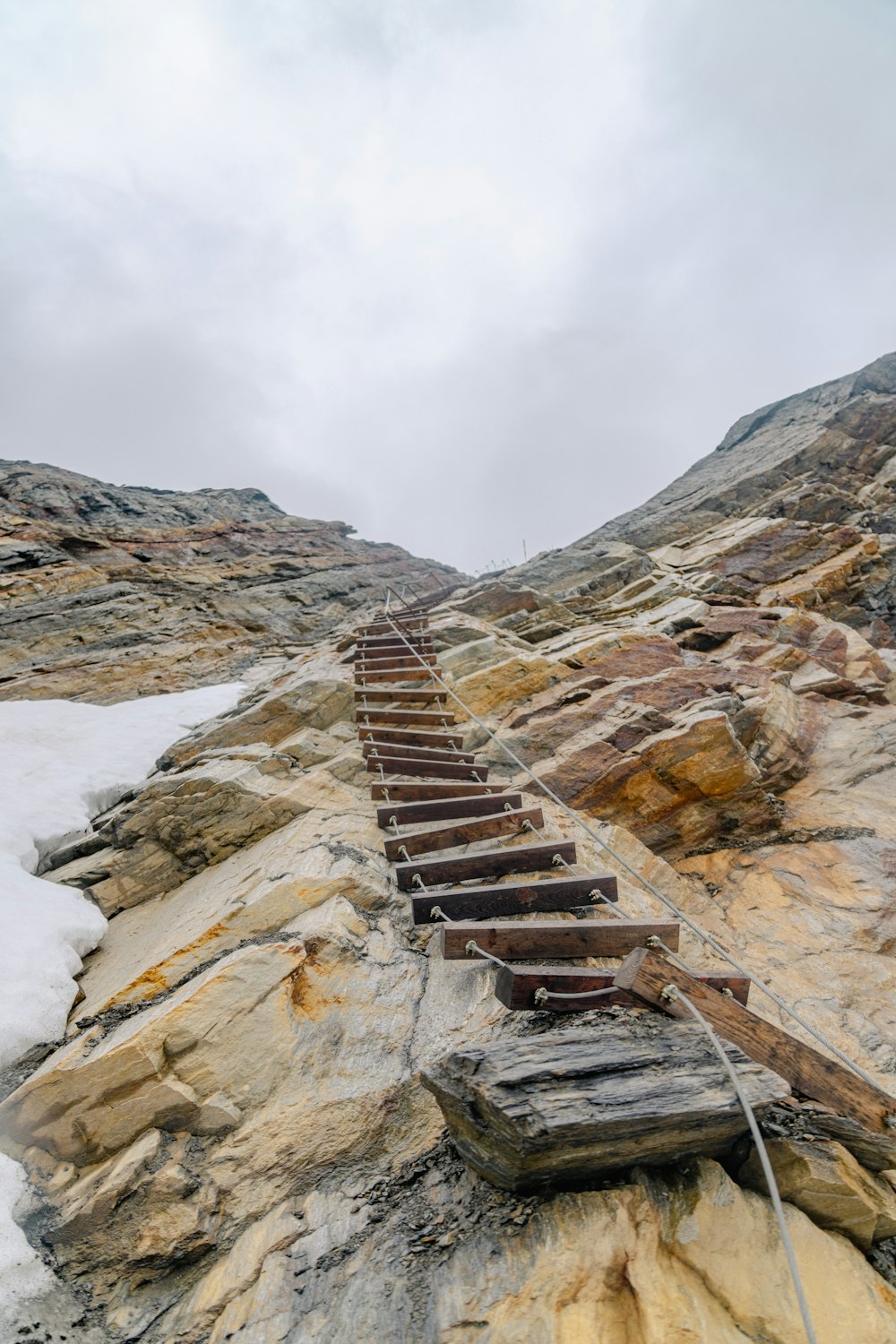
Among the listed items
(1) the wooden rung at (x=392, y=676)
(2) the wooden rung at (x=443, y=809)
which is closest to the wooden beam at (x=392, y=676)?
(1) the wooden rung at (x=392, y=676)

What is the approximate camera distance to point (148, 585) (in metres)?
20.6

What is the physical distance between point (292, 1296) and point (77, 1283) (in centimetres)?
116

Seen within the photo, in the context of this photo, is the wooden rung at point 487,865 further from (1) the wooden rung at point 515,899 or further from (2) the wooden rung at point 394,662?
(2) the wooden rung at point 394,662

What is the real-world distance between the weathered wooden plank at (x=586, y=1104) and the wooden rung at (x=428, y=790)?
3.78 meters

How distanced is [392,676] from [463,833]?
5.56 meters

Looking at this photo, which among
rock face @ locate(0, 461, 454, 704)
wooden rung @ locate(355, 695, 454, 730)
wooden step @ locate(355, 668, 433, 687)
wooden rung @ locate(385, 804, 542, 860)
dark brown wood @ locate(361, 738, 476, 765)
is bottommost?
wooden rung @ locate(385, 804, 542, 860)

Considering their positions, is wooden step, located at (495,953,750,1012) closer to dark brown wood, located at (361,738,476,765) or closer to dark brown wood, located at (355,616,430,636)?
dark brown wood, located at (361,738,476,765)

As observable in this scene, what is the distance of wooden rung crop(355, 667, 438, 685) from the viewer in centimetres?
1020

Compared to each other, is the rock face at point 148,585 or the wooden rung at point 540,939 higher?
the rock face at point 148,585

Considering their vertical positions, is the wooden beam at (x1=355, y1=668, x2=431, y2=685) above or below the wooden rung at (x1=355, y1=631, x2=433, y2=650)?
below

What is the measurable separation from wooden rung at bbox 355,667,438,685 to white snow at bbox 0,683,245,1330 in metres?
4.03

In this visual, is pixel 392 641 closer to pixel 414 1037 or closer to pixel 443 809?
pixel 443 809

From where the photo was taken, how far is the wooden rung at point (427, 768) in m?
7.18

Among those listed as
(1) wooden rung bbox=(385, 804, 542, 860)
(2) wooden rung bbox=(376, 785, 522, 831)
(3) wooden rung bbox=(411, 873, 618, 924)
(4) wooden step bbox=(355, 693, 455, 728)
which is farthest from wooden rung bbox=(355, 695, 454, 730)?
(3) wooden rung bbox=(411, 873, 618, 924)
